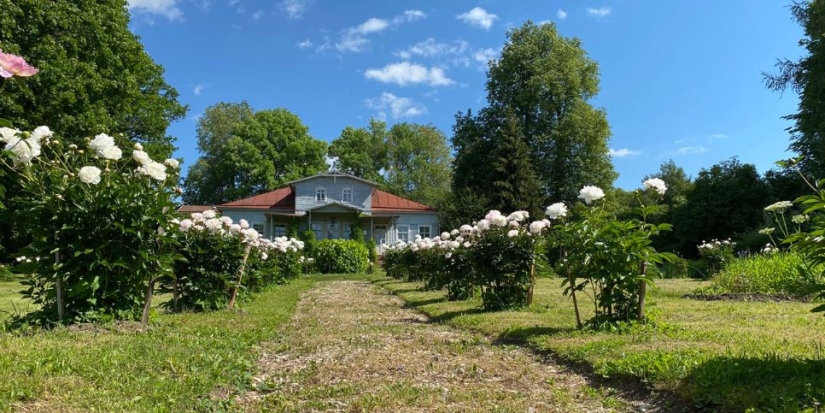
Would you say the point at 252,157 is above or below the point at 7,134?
above

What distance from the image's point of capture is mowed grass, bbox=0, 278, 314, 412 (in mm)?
3053

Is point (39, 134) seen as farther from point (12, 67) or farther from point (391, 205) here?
point (391, 205)

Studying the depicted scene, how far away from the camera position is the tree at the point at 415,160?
179 feet

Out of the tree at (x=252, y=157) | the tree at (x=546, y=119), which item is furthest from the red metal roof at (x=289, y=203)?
the tree at (x=252, y=157)

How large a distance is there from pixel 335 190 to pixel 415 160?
2265 cm

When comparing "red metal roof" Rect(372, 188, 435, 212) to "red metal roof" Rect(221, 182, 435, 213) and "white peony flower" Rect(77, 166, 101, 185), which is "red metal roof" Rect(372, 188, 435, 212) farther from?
"white peony flower" Rect(77, 166, 101, 185)

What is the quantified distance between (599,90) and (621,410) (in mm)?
37542

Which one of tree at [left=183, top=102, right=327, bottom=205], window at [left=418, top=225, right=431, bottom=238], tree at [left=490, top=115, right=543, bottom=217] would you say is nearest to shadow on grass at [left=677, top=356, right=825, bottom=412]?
tree at [left=490, top=115, right=543, bottom=217]

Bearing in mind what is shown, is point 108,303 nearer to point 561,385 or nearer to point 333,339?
point 333,339

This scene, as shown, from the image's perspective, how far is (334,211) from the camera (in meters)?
31.2

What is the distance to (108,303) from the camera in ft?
18.8

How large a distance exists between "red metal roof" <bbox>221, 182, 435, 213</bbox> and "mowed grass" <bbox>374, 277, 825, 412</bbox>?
26.0m

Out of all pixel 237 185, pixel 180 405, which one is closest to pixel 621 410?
pixel 180 405

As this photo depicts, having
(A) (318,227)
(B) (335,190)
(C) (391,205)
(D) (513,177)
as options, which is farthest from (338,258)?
(D) (513,177)
